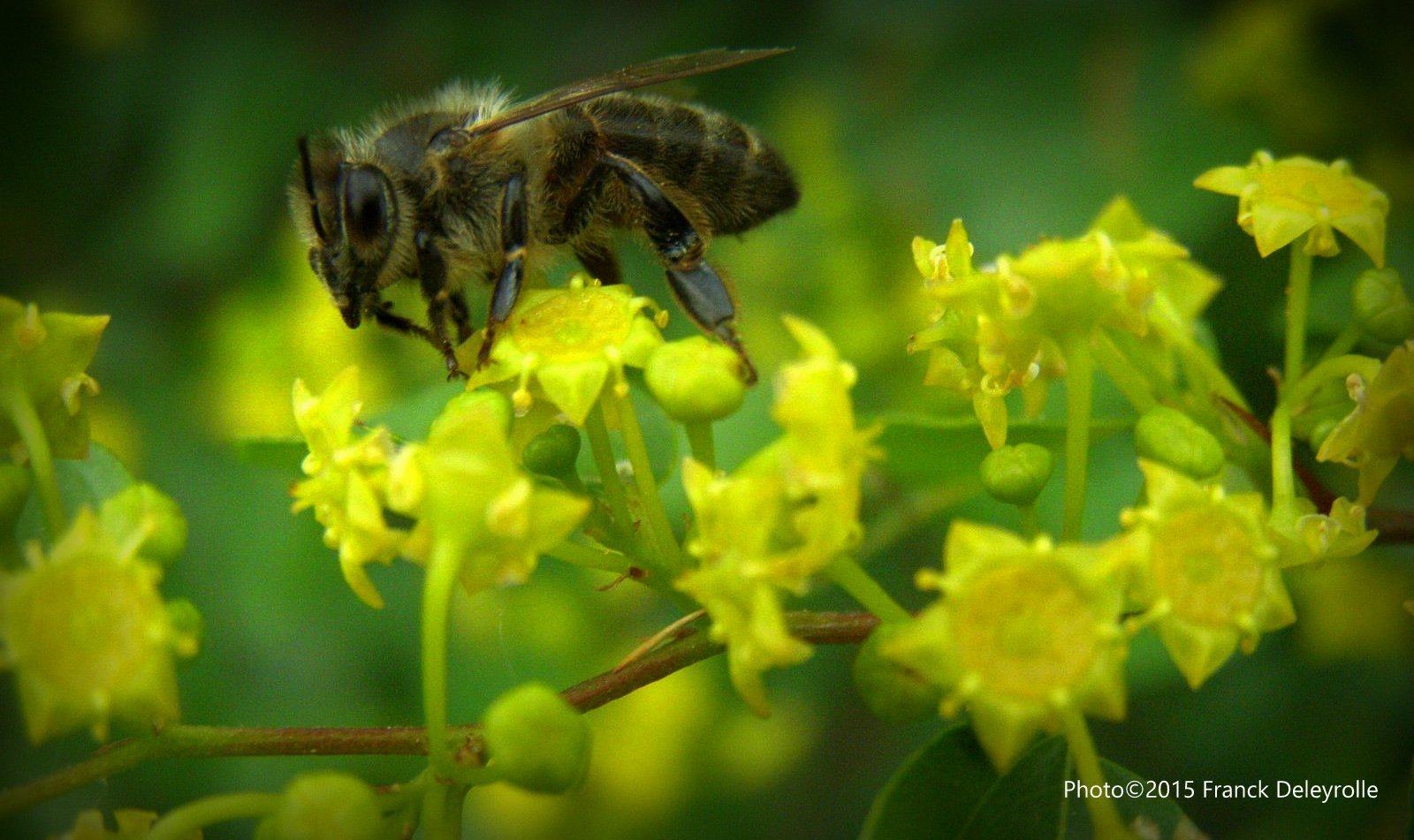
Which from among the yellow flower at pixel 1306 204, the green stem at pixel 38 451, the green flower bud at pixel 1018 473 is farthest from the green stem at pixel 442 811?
the yellow flower at pixel 1306 204

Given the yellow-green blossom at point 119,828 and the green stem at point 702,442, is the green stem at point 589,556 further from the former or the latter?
the yellow-green blossom at point 119,828

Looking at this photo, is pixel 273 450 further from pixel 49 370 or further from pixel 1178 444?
pixel 1178 444

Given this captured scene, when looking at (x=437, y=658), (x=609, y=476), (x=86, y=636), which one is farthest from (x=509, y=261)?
(x=86, y=636)

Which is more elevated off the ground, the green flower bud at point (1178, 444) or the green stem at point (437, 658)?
the green flower bud at point (1178, 444)

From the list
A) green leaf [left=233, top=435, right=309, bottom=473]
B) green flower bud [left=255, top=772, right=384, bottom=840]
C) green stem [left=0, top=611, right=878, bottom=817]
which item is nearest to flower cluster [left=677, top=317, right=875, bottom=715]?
green stem [left=0, top=611, right=878, bottom=817]

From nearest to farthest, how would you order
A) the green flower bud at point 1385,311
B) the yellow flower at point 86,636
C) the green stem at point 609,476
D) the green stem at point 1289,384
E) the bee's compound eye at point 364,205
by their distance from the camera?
the yellow flower at point 86,636
the green stem at point 609,476
the green stem at point 1289,384
the green flower bud at point 1385,311
the bee's compound eye at point 364,205

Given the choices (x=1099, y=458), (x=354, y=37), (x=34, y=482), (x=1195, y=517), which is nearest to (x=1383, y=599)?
(x=1099, y=458)

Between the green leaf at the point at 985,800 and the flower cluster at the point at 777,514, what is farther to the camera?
the green leaf at the point at 985,800
